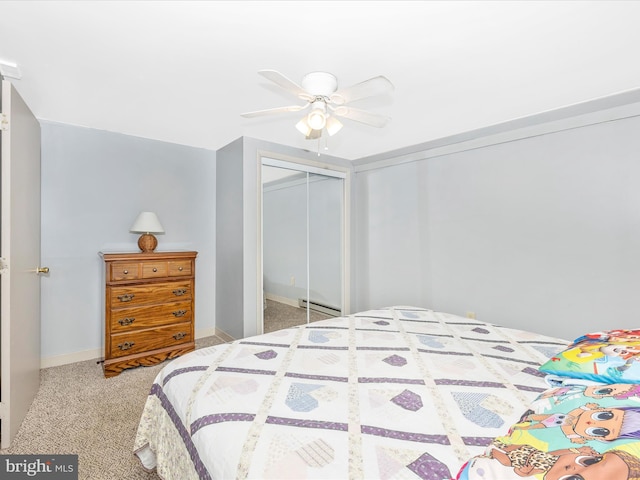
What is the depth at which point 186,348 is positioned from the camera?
317 centimetres

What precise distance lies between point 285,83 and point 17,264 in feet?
6.65

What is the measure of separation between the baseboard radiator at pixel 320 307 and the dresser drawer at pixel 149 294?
1.31 meters

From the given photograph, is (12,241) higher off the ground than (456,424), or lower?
higher

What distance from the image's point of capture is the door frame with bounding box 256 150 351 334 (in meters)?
3.34

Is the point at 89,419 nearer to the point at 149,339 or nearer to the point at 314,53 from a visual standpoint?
the point at 149,339

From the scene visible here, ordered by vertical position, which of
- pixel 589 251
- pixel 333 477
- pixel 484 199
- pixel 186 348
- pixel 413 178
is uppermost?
pixel 413 178

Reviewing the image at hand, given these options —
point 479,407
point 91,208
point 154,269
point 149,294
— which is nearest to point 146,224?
point 154,269

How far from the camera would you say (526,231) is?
2.81 m

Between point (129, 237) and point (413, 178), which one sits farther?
point (413, 178)

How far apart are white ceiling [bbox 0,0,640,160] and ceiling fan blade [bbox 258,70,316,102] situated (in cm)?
22

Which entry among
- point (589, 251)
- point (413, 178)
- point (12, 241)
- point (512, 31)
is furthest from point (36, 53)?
point (589, 251)

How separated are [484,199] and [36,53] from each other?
3.66 meters

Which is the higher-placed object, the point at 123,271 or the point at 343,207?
the point at 343,207

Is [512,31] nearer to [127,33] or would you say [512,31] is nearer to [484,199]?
[484,199]
